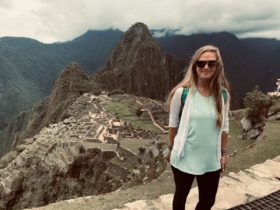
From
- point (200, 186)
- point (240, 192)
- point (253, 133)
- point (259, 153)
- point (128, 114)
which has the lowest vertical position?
point (128, 114)

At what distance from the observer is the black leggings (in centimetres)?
337

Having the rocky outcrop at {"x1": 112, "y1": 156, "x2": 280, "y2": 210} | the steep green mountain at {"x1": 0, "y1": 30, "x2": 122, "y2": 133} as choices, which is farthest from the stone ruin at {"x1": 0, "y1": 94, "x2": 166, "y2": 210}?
the steep green mountain at {"x1": 0, "y1": 30, "x2": 122, "y2": 133}

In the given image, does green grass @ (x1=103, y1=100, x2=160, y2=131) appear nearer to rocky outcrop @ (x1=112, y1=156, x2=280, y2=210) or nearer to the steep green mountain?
rocky outcrop @ (x1=112, y1=156, x2=280, y2=210)

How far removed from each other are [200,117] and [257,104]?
10.4 metres

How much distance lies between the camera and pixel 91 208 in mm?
4879

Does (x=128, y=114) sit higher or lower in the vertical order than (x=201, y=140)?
lower

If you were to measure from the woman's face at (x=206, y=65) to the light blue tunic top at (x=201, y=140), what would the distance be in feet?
0.54

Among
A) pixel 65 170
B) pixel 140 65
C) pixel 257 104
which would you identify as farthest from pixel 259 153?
pixel 140 65

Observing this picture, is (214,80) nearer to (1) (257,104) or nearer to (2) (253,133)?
(1) (257,104)

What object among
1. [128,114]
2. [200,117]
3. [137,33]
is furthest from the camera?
Result: [137,33]

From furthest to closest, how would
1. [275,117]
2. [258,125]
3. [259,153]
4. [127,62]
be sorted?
[127,62] < [258,125] < [275,117] < [259,153]

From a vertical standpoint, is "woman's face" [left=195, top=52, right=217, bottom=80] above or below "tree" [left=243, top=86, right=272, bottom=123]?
above

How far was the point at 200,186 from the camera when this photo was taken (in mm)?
3465

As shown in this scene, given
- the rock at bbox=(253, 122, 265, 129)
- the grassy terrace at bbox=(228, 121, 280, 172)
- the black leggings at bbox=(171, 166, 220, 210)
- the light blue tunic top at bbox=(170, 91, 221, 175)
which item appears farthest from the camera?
the rock at bbox=(253, 122, 265, 129)
